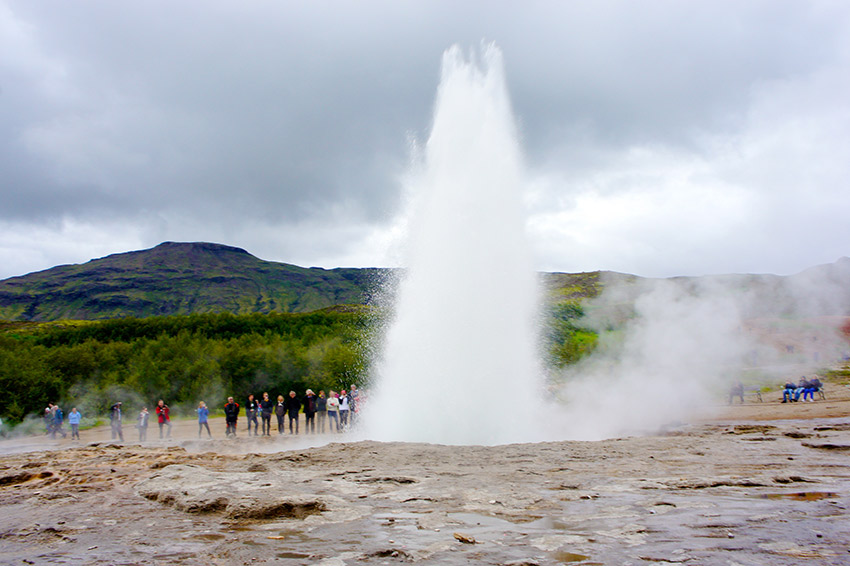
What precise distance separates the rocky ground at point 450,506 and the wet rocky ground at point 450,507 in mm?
31

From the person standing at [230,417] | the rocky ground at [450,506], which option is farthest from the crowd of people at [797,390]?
the person standing at [230,417]

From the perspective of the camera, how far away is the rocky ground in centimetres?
508

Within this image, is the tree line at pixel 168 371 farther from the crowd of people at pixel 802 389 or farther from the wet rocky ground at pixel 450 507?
the wet rocky ground at pixel 450 507

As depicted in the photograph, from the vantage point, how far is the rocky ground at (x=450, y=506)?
16.7ft

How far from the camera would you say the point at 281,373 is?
45.9 meters

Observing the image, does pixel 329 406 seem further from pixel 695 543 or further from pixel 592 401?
pixel 695 543

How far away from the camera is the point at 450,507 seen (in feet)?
22.5

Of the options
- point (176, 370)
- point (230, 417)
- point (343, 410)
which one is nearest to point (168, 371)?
point (176, 370)

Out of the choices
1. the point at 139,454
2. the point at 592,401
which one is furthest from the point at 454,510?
the point at 592,401

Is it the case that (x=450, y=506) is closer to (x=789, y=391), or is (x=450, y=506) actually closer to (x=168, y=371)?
(x=789, y=391)

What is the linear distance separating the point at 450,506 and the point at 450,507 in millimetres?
43

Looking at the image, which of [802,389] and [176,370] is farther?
[176,370]

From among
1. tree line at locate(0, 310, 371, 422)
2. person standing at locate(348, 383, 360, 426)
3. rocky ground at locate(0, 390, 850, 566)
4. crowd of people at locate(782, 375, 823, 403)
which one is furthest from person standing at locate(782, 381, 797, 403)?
tree line at locate(0, 310, 371, 422)

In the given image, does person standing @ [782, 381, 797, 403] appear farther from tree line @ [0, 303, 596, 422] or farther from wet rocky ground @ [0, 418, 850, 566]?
wet rocky ground @ [0, 418, 850, 566]
